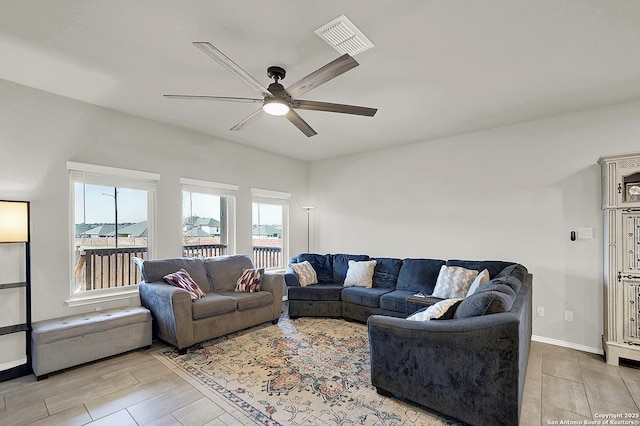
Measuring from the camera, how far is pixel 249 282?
13.6 ft

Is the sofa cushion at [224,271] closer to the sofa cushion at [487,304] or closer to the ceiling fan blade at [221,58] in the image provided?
the ceiling fan blade at [221,58]

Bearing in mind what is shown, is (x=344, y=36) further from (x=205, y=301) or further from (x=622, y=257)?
(x=622, y=257)

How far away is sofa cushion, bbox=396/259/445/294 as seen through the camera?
4.15 meters

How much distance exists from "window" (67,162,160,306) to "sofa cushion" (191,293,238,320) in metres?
1.04

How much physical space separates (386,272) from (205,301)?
261cm

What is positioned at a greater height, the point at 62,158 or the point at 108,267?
the point at 62,158

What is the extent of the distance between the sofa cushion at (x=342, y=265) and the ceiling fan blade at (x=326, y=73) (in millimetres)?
3190

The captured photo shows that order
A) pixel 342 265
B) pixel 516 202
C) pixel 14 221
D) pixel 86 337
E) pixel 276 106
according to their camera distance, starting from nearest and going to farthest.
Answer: pixel 276 106 < pixel 14 221 < pixel 86 337 < pixel 516 202 < pixel 342 265

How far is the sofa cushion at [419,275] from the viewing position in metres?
4.15

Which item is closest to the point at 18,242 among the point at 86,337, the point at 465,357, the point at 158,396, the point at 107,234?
the point at 107,234

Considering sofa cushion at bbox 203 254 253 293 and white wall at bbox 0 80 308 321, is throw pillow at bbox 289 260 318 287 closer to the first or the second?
sofa cushion at bbox 203 254 253 293

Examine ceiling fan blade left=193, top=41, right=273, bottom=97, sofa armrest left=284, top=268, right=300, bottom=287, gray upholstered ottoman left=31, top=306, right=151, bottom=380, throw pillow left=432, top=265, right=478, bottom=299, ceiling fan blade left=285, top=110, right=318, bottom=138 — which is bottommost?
gray upholstered ottoman left=31, top=306, right=151, bottom=380

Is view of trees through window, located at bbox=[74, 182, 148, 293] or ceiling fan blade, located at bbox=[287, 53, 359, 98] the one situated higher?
ceiling fan blade, located at bbox=[287, 53, 359, 98]

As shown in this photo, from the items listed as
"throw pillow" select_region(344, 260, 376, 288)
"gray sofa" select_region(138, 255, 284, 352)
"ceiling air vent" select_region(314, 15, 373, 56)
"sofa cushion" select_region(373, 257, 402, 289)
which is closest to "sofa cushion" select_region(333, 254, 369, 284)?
"throw pillow" select_region(344, 260, 376, 288)
